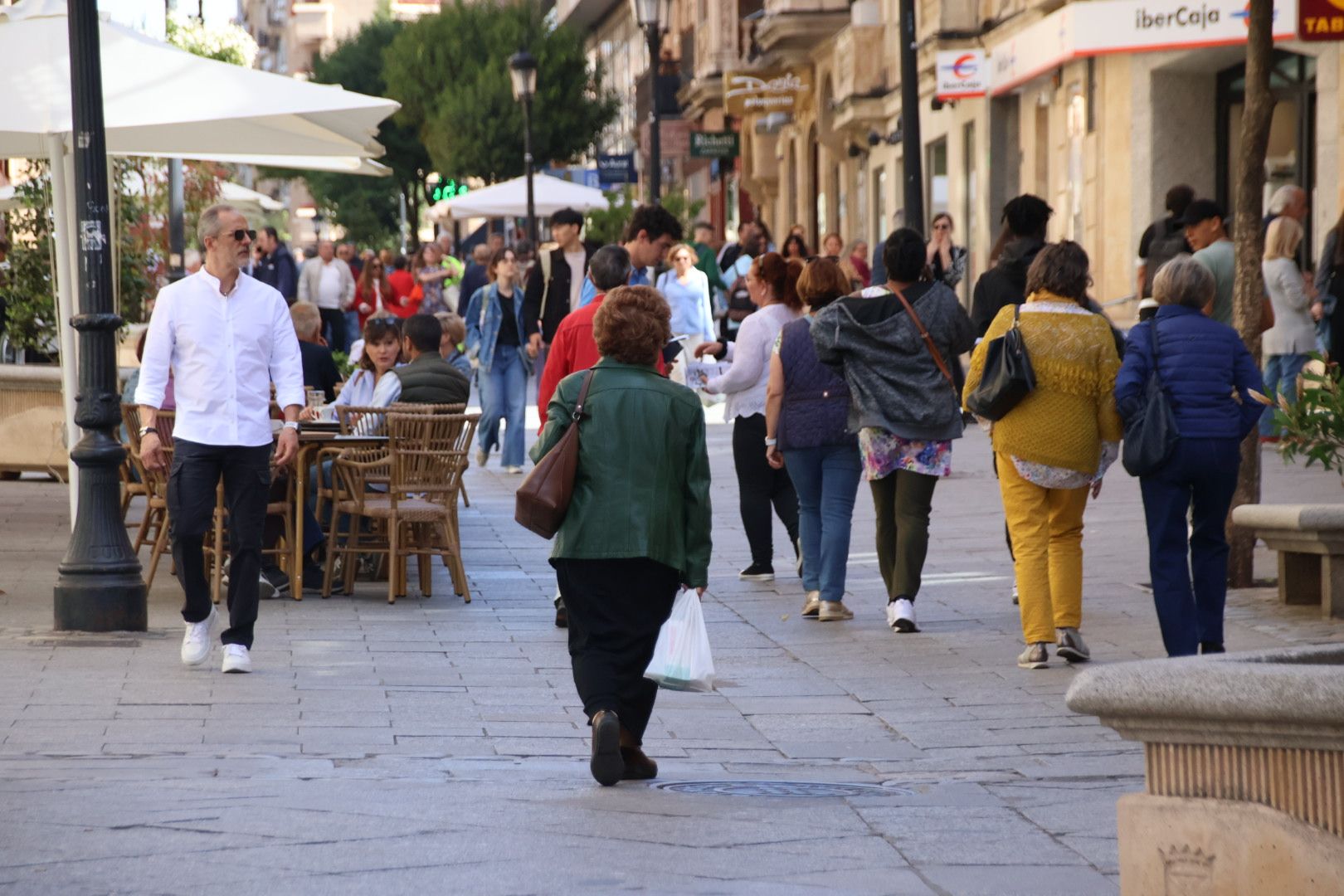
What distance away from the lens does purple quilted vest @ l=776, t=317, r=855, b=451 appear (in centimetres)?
1041

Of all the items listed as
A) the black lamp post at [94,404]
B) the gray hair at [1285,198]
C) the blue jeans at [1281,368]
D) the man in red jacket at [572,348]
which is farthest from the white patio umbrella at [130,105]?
the blue jeans at [1281,368]

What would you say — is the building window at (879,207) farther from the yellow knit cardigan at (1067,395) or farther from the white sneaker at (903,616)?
the yellow knit cardigan at (1067,395)

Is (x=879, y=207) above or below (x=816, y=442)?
above

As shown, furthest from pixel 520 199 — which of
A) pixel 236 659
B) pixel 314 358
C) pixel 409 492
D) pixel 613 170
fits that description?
pixel 236 659

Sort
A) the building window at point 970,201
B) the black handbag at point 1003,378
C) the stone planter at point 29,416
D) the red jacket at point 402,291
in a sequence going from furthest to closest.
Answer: the red jacket at point 402,291, the building window at point 970,201, the stone planter at point 29,416, the black handbag at point 1003,378

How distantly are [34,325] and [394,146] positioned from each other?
50.8m

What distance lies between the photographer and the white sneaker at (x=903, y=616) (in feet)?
32.6

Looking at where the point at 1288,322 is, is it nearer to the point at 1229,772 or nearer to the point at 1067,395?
the point at 1067,395

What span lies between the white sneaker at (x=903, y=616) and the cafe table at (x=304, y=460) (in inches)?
109

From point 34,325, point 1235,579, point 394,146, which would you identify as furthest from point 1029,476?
point 394,146

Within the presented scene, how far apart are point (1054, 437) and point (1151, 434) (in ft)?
1.90

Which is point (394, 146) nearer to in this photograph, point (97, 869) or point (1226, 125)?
point (1226, 125)

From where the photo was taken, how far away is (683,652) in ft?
22.2

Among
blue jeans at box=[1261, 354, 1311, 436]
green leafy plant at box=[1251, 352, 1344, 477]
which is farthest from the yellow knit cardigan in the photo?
blue jeans at box=[1261, 354, 1311, 436]
